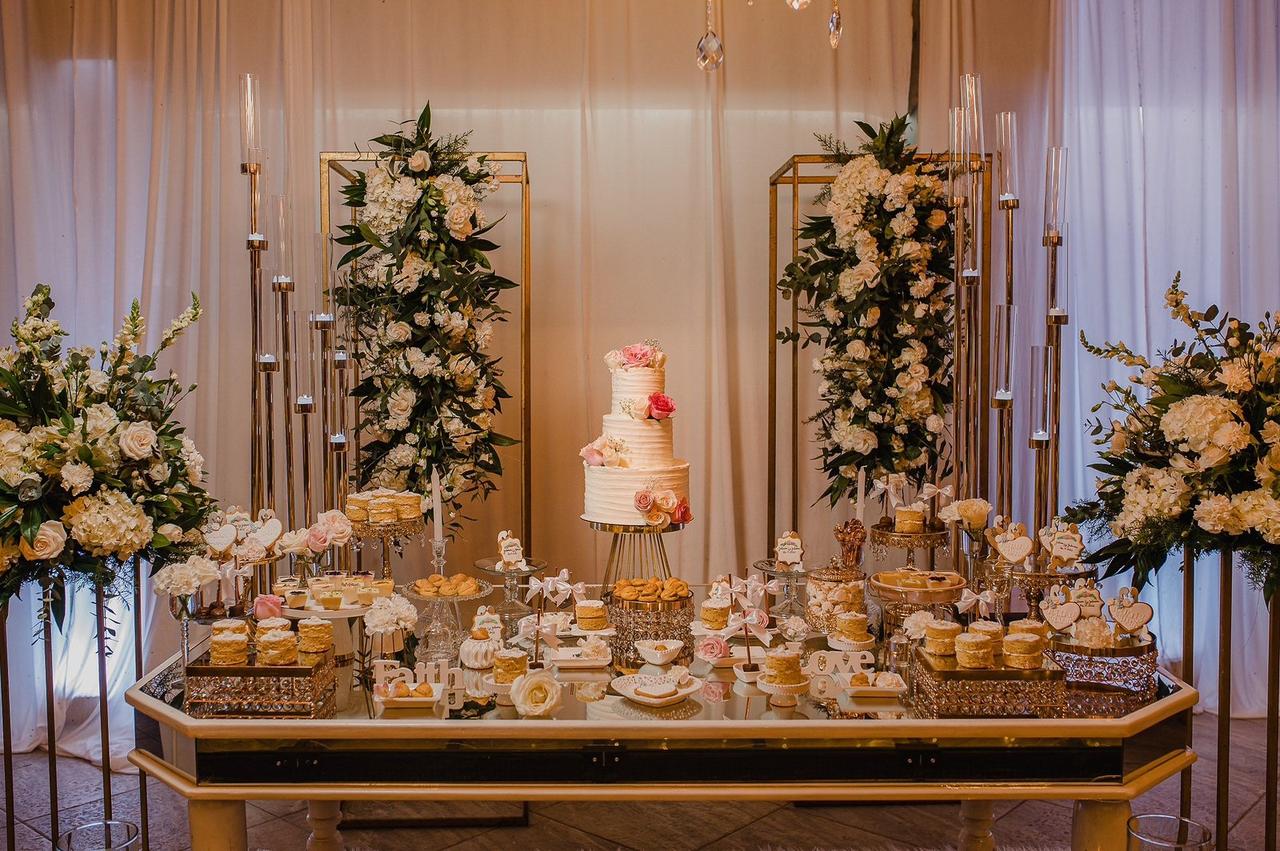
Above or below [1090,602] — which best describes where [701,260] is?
above

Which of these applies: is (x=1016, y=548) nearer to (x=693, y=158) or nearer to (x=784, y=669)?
(x=784, y=669)

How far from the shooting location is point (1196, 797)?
4078 mm

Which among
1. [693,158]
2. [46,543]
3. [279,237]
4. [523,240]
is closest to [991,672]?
[46,543]

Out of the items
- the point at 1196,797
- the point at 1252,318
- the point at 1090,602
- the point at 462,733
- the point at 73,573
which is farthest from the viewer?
the point at 1252,318

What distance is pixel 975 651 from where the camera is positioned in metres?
2.45

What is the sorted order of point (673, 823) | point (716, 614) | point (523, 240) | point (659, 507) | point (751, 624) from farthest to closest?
point (523, 240), point (673, 823), point (659, 507), point (716, 614), point (751, 624)

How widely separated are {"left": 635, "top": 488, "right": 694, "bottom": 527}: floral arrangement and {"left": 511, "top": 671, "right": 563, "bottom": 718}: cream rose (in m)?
0.85

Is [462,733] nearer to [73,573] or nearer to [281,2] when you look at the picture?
[73,573]

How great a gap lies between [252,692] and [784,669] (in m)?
1.21

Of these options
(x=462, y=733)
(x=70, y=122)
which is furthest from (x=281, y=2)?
(x=462, y=733)

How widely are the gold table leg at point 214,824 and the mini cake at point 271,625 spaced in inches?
14.7

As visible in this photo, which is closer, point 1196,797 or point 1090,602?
point 1090,602

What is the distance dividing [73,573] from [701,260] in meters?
3.07

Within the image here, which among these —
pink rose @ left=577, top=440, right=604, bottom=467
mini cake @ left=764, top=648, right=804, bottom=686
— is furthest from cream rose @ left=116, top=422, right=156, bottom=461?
mini cake @ left=764, top=648, right=804, bottom=686
